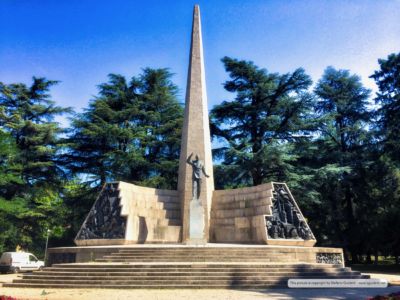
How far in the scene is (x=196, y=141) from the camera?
18750mm

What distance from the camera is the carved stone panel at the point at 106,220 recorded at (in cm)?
1463

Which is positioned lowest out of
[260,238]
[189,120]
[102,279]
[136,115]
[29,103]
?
[102,279]

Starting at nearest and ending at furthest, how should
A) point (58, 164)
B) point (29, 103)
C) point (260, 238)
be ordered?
1. point (260, 238)
2. point (58, 164)
3. point (29, 103)

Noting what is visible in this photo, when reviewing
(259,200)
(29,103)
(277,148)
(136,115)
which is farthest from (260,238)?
(29,103)

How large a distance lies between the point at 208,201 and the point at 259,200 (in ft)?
9.45

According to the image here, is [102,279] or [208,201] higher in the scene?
[208,201]

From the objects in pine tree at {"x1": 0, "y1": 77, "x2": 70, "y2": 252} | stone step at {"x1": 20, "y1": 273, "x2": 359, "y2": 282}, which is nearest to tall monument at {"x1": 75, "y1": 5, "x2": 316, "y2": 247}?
stone step at {"x1": 20, "y1": 273, "x2": 359, "y2": 282}

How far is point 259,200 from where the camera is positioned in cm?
1627

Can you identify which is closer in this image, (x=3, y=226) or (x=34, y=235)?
(x=3, y=226)

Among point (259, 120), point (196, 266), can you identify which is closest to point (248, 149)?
point (259, 120)

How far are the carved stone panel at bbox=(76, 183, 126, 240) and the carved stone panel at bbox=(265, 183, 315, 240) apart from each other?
250 inches

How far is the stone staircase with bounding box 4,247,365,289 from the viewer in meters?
9.09

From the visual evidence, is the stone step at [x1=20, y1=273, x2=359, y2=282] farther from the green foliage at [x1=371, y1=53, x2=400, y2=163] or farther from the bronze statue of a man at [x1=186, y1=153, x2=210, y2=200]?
the green foliage at [x1=371, y1=53, x2=400, y2=163]

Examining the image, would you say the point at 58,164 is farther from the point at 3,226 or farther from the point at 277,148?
the point at 277,148
